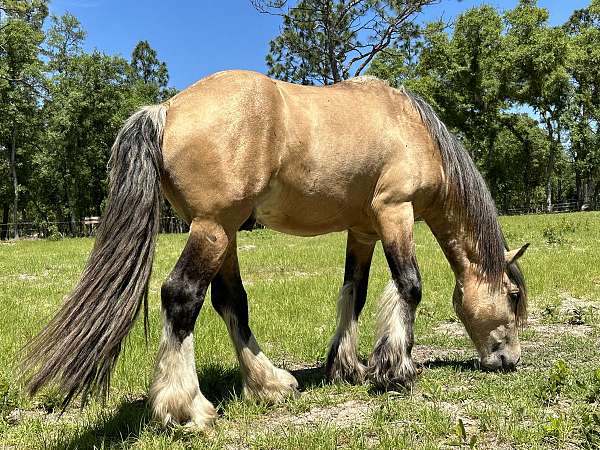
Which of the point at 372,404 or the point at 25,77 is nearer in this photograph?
the point at 372,404

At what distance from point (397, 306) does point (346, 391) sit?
87 centimetres

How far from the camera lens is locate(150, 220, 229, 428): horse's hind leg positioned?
3.28 meters

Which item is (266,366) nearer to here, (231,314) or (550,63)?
(231,314)

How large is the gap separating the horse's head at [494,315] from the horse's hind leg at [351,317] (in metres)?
0.97

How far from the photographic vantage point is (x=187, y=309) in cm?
333

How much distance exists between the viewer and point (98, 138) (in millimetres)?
39062

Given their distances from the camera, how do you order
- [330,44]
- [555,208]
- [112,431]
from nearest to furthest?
1. [112,431]
2. [330,44]
3. [555,208]

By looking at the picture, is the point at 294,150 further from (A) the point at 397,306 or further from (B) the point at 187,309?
(A) the point at 397,306

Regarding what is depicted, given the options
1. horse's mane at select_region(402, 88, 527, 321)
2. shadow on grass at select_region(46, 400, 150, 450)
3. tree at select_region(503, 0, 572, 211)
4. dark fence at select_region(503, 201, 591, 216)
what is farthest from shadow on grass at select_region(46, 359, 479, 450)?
dark fence at select_region(503, 201, 591, 216)

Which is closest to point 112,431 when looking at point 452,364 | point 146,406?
point 146,406

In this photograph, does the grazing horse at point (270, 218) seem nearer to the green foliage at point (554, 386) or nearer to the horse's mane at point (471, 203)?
the horse's mane at point (471, 203)

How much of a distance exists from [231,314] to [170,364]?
0.85 metres

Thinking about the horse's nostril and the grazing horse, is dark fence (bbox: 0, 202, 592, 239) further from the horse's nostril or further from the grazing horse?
the horse's nostril

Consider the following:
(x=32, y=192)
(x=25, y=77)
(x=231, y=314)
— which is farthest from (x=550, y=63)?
(x=32, y=192)
